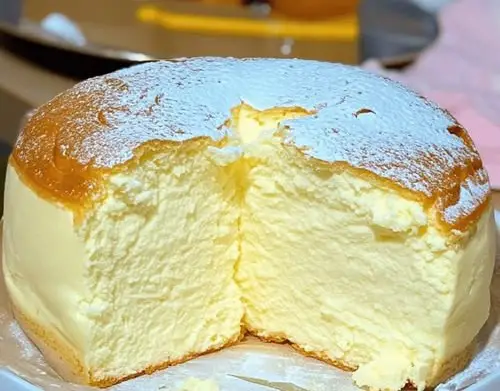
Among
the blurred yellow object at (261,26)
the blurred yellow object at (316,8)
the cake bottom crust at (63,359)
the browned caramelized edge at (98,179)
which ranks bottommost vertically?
the cake bottom crust at (63,359)

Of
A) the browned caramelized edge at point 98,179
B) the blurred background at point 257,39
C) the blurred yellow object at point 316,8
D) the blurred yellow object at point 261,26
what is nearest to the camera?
the browned caramelized edge at point 98,179

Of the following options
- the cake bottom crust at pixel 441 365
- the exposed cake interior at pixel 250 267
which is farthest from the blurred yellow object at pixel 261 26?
the cake bottom crust at pixel 441 365

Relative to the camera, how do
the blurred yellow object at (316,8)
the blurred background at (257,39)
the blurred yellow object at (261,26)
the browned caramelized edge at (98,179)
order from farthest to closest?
the blurred yellow object at (316,8), the blurred yellow object at (261,26), the blurred background at (257,39), the browned caramelized edge at (98,179)

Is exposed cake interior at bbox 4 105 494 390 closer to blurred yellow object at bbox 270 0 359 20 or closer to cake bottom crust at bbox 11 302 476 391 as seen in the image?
cake bottom crust at bbox 11 302 476 391

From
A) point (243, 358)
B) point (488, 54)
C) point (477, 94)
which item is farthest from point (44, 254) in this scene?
point (488, 54)

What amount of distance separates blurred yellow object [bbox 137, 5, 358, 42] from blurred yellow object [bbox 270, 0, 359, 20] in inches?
1.3

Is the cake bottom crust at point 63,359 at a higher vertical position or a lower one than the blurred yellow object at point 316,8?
lower

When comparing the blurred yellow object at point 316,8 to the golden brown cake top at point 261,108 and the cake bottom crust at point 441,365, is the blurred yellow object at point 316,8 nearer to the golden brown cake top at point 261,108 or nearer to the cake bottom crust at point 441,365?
the golden brown cake top at point 261,108

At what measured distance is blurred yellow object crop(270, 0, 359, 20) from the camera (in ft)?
10.1

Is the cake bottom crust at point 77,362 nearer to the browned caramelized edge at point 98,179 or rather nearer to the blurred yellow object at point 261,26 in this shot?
the browned caramelized edge at point 98,179

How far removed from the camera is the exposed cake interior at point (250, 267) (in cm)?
130

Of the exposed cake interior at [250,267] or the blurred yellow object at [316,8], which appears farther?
the blurred yellow object at [316,8]

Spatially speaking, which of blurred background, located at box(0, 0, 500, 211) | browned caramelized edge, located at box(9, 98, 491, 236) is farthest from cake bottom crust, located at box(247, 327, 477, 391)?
blurred background, located at box(0, 0, 500, 211)

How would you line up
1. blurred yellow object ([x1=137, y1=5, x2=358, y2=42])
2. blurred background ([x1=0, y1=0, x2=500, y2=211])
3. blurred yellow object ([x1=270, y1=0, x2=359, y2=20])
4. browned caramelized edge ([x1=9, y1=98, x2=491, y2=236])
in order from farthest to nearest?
blurred yellow object ([x1=270, y1=0, x2=359, y2=20])
blurred yellow object ([x1=137, y1=5, x2=358, y2=42])
blurred background ([x1=0, y1=0, x2=500, y2=211])
browned caramelized edge ([x1=9, y1=98, x2=491, y2=236])
